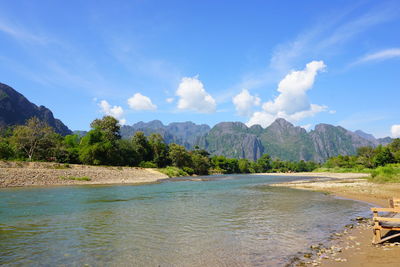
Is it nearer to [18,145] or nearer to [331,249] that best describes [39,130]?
[18,145]

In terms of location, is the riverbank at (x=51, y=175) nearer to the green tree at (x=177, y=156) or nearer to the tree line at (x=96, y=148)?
the tree line at (x=96, y=148)

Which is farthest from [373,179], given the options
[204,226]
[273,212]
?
[204,226]

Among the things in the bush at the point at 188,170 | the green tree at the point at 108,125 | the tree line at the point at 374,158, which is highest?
the green tree at the point at 108,125

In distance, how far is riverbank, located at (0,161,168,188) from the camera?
144 ft

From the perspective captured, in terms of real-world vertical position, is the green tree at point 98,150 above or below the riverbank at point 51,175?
above

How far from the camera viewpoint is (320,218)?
60.9ft

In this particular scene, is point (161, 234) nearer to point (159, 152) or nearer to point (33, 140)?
point (33, 140)

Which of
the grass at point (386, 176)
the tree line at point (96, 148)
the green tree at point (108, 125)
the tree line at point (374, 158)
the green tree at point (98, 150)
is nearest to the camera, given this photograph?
the grass at point (386, 176)

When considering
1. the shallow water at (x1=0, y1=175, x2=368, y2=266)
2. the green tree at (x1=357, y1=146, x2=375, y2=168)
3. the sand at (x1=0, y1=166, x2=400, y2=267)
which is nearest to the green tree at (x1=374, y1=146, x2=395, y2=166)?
the green tree at (x1=357, y1=146, x2=375, y2=168)

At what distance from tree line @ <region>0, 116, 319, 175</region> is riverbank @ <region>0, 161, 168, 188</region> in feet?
42.2

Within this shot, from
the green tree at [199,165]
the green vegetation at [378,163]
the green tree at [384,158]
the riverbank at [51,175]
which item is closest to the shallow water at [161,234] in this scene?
the riverbank at [51,175]

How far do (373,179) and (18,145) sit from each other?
85.3 metres

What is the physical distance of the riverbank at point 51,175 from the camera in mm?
43781

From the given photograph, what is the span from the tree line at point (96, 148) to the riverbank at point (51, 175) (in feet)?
42.2
